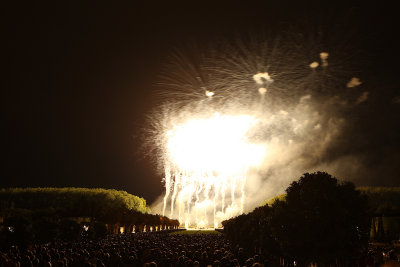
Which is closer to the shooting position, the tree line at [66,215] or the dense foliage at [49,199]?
the tree line at [66,215]

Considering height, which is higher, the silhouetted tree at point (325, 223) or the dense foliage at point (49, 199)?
the dense foliage at point (49, 199)

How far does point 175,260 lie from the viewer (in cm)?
2558

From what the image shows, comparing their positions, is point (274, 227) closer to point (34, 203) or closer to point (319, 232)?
point (319, 232)

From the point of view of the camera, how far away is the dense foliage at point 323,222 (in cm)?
2625

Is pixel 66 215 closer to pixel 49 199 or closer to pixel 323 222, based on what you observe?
pixel 49 199

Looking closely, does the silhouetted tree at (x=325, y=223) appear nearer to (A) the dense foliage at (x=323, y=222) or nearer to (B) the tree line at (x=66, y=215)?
(A) the dense foliage at (x=323, y=222)

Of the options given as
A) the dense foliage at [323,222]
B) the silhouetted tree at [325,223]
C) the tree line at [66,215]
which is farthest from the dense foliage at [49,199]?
the silhouetted tree at [325,223]

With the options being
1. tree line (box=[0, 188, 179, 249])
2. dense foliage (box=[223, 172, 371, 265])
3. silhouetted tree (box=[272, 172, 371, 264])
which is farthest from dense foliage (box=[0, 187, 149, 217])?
silhouetted tree (box=[272, 172, 371, 264])

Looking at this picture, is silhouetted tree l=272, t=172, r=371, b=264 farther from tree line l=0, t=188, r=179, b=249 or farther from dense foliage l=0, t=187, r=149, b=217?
dense foliage l=0, t=187, r=149, b=217

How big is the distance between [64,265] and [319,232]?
53.8 feet

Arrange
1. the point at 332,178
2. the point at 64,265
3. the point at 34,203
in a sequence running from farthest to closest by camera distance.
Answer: the point at 34,203 → the point at 332,178 → the point at 64,265

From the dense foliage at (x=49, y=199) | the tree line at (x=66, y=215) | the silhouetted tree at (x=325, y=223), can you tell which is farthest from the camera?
the dense foliage at (x=49, y=199)

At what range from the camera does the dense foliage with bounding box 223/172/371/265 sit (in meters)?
26.2

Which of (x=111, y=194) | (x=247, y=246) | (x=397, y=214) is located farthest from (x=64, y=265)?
(x=111, y=194)
